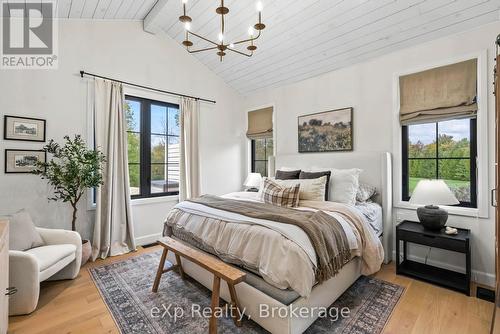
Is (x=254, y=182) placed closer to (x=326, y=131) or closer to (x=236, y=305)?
(x=326, y=131)

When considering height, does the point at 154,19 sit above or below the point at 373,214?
above

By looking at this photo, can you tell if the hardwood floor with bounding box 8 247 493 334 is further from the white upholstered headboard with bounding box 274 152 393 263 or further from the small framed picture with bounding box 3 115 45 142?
the small framed picture with bounding box 3 115 45 142

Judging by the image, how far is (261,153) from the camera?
4863mm

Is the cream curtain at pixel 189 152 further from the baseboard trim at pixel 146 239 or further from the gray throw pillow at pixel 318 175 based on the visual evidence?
the gray throw pillow at pixel 318 175

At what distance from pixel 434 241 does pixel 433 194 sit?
469mm

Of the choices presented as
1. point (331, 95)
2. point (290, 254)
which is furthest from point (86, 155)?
point (331, 95)

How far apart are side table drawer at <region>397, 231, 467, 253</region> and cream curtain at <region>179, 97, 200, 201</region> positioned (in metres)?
3.01

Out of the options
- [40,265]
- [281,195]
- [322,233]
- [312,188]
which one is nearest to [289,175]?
[312,188]

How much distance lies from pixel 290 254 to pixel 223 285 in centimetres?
77

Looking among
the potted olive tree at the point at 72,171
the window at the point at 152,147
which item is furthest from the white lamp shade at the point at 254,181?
the potted olive tree at the point at 72,171

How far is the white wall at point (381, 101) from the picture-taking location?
2.42 m

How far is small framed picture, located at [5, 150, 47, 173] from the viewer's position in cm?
266

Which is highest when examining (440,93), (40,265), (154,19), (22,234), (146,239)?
(154,19)

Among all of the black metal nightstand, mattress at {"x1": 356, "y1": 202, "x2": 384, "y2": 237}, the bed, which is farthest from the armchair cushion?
the black metal nightstand
